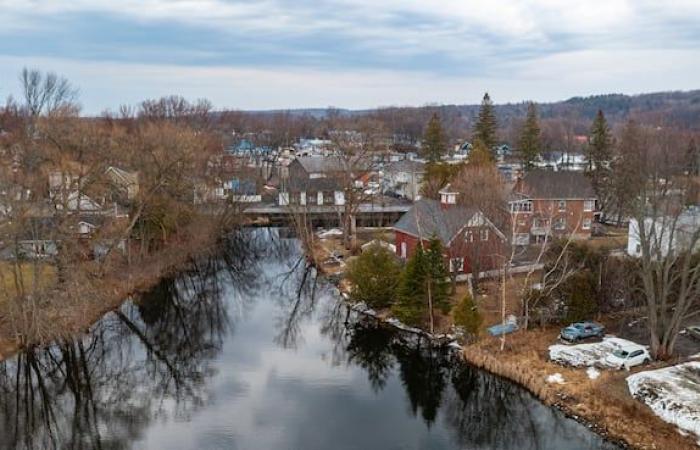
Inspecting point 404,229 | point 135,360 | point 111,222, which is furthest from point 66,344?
point 404,229

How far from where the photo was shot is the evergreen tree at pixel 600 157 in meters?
45.4

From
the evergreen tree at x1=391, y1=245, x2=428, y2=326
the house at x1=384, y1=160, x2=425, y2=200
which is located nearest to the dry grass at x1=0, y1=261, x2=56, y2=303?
the evergreen tree at x1=391, y1=245, x2=428, y2=326

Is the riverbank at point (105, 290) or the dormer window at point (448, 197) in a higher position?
the dormer window at point (448, 197)

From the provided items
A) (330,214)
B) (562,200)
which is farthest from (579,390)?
(330,214)

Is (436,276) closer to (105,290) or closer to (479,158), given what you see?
(105,290)

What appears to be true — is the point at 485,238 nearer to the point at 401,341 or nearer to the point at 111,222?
the point at 401,341

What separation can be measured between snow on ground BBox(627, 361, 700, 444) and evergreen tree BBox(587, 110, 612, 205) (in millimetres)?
29004

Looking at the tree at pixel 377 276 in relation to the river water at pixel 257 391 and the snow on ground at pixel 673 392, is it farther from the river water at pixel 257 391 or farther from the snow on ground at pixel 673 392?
the snow on ground at pixel 673 392

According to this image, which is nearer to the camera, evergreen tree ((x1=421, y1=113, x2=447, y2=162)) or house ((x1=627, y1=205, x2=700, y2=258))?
house ((x1=627, y1=205, x2=700, y2=258))

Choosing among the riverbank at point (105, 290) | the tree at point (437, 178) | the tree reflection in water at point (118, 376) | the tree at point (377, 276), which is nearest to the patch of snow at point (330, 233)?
the tree at point (437, 178)

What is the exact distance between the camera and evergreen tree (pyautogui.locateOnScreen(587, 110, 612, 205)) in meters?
45.4

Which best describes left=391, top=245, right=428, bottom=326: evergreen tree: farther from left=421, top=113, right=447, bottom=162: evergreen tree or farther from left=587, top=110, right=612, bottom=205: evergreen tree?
left=421, top=113, right=447, bottom=162: evergreen tree

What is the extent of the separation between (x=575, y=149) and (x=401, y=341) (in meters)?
82.5

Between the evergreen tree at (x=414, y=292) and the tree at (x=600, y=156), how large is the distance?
27.0 m
